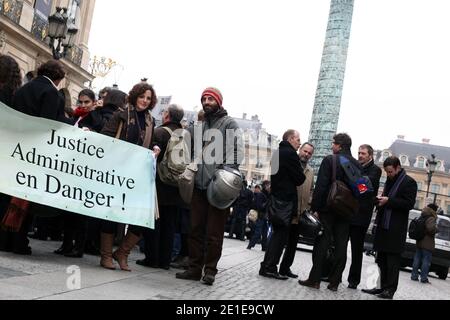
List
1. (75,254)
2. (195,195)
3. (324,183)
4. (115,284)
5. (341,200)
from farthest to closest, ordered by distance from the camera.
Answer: (324,183)
(341,200)
(75,254)
(195,195)
(115,284)

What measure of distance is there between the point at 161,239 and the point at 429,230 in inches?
322

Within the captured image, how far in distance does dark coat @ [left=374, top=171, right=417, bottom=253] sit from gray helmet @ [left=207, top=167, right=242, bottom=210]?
7.80 ft

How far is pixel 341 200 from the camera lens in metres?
6.92

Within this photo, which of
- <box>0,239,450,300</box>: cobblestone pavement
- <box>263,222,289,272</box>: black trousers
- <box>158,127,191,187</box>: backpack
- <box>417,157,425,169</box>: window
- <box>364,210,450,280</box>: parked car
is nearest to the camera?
<box>0,239,450,300</box>: cobblestone pavement

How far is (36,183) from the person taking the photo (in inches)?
212

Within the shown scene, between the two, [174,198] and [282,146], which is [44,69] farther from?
[282,146]

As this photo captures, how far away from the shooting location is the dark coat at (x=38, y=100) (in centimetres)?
571

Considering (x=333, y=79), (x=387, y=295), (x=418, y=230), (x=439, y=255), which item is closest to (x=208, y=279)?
(x=387, y=295)

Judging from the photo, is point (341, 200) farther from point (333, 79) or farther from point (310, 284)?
point (333, 79)

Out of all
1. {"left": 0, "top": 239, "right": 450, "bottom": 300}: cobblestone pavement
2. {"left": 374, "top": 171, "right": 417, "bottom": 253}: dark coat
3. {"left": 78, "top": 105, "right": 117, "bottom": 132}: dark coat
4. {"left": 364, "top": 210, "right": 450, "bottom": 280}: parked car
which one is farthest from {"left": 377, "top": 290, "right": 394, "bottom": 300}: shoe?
{"left": 364, "top": 210, "right": 450, "bottom": 280}: parked car

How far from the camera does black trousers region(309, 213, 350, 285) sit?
7.11 metres

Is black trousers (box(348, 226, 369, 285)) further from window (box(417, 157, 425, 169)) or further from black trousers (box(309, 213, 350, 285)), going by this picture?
window (box(417, 157, 425, 169))

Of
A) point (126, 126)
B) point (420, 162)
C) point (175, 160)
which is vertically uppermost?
point (420, 162)
